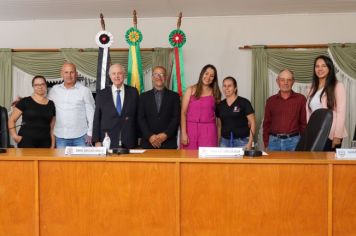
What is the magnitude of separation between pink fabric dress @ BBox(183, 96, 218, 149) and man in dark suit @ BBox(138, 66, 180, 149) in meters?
0.14

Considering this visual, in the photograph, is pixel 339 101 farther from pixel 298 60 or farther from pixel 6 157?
pixel 6 157

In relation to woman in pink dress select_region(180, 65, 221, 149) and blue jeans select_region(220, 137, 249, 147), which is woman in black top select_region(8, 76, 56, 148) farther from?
blue jeans select_region(220, 137, 249, 147)

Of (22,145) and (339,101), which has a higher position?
(339,101)

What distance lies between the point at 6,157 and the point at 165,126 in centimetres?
168

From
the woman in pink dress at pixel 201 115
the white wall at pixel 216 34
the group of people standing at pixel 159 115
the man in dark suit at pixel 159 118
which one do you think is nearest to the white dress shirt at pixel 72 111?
the group of people standing at pixel 159 115

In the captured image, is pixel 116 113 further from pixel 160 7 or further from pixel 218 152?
pixel 160 7

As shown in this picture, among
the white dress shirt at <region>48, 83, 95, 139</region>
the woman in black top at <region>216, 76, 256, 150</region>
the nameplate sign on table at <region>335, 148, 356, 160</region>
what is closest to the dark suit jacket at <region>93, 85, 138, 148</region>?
the white dress shirt at <region>48, 83, 95, 139</region>

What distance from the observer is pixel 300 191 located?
1892 mm

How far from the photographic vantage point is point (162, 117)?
3.52 meters

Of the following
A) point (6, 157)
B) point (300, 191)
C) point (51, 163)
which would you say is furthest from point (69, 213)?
point (300, 191)

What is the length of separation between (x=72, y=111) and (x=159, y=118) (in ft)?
2.57

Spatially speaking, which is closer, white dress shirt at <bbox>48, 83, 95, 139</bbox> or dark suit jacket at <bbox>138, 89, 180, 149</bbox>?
dark suit jacket at <bbox>138, 89, 180, 149</bbox>

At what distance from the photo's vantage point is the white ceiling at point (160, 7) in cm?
444

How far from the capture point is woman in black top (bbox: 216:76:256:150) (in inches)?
140
